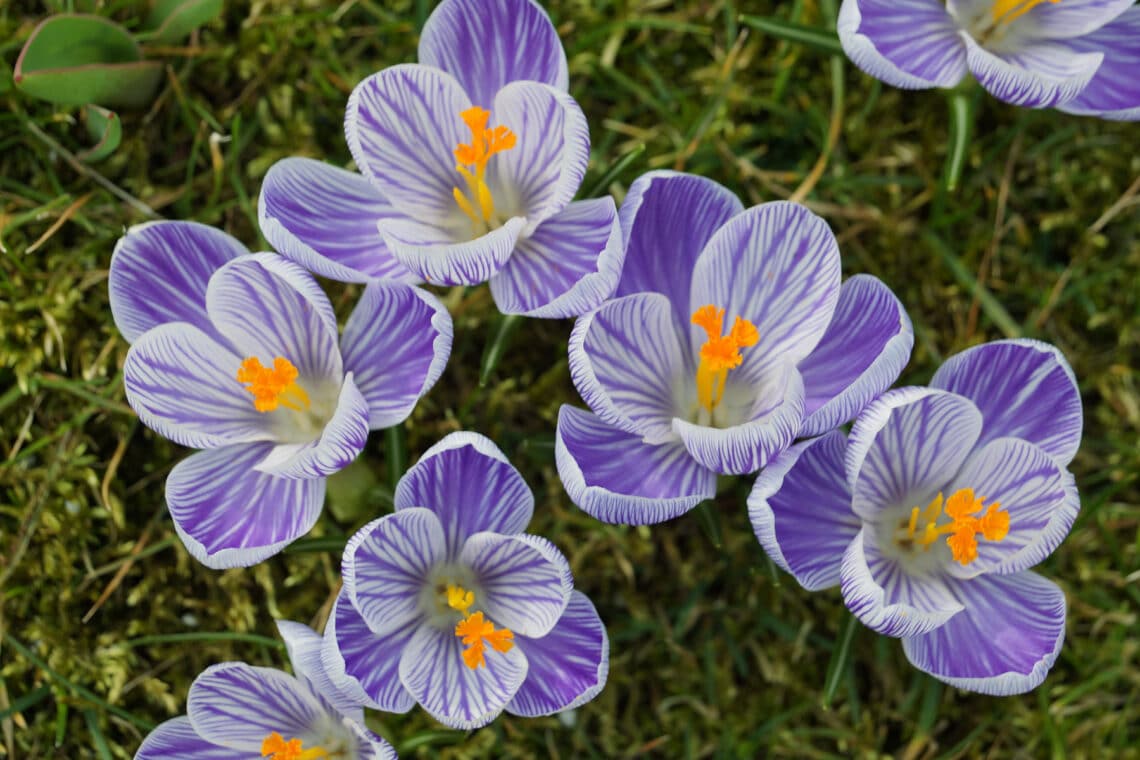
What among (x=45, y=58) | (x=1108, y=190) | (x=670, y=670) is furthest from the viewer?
(x=1108, y=190)

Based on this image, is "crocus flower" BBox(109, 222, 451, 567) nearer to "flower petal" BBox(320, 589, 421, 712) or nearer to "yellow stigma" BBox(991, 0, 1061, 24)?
"flower petal" BBox(320, 589, 421, 712)

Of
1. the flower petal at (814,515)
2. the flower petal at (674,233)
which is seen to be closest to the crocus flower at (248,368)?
the flower petal at (674,233)

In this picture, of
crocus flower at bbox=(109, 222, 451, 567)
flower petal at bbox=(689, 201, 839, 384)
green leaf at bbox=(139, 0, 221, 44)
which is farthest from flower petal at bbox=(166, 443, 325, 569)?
green leaf at bbox=(139, 0, 221, 44)

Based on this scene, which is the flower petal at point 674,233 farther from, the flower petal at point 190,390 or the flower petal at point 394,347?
the flower petal at point 190,390

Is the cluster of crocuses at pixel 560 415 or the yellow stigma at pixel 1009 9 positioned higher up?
the yellow stigma at pixel 1009 9

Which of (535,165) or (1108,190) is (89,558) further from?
(1108,190)

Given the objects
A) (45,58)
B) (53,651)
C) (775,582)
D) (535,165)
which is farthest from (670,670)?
(45,58)

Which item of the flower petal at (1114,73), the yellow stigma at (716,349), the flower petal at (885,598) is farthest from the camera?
the flower petal at (1114,73)
